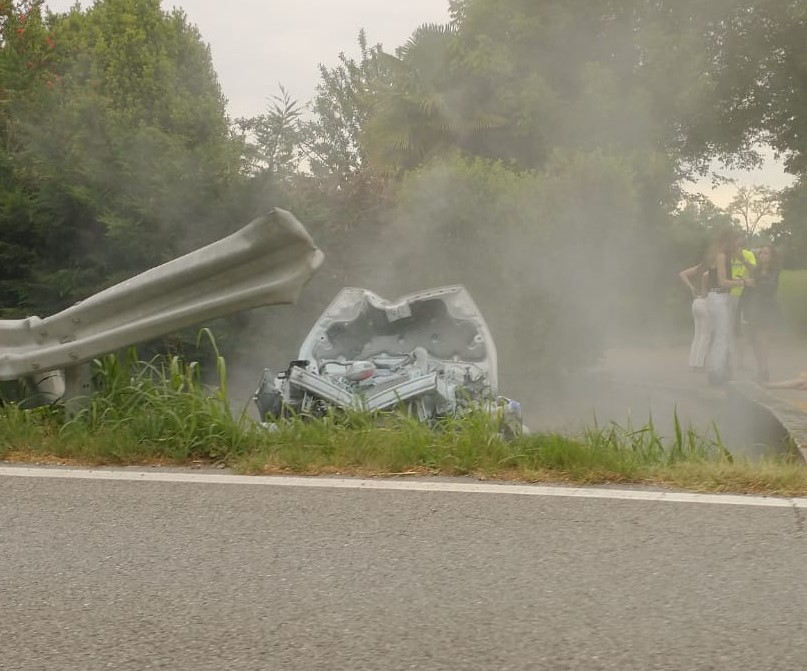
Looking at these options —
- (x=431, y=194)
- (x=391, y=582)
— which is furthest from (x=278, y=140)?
(x=391, y=582)

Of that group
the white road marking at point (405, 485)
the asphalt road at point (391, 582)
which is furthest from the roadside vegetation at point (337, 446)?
the asphalt road at point (391, 582)

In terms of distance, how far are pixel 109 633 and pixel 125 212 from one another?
6.27 m

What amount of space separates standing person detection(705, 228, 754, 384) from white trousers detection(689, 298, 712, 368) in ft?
0.18

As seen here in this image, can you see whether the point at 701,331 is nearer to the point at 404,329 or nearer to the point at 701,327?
the point at 701,327

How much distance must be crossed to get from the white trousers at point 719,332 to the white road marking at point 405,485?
669 cm

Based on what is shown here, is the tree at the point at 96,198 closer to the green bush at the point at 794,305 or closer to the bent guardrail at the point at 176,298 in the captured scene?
the bent guardrail at the point at 176,298

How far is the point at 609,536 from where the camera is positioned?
353 centimetres

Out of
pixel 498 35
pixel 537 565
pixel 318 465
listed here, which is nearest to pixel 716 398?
pixel 318 465

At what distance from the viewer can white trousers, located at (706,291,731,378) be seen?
1048 centimetres

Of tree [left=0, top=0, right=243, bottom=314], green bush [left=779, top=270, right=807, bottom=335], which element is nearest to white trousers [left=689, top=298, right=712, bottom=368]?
tree [left=0, top=0, right=243, bottom=314]

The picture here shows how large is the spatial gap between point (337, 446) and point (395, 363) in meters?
2.04

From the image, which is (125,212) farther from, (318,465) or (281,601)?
(281,601)

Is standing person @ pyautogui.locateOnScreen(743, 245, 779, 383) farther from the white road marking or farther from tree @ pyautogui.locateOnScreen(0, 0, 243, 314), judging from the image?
the white road marking

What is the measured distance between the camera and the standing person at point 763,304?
1070 centimetres
